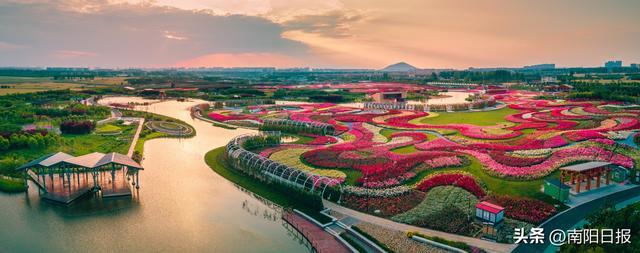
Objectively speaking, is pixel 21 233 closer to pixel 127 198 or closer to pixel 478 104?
pixel 127 198

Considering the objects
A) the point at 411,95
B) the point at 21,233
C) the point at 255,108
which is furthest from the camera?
the point at 411,95

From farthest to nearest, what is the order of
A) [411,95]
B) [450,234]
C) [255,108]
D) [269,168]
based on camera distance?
[411,95] < [255,108] < [269,168] < [450,234]

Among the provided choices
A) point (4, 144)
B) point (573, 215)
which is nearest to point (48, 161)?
point (4, 144)

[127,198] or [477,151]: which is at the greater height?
[477,151]

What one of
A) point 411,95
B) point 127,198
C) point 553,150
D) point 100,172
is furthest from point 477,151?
point 411,95

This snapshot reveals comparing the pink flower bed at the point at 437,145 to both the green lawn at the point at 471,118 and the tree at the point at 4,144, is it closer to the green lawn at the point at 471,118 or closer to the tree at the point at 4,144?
the green lawn at the point at 471,118

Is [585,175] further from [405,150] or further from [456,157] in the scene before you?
[405,150]
